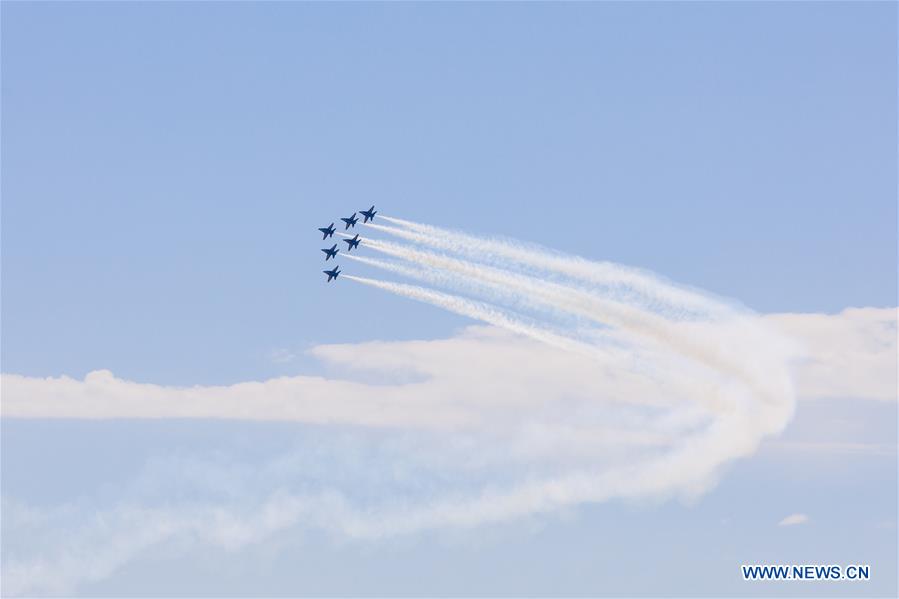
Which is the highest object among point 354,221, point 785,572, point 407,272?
point 354,221

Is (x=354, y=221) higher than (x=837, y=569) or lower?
higher

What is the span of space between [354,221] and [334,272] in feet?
17.0

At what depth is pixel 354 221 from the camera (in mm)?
132000

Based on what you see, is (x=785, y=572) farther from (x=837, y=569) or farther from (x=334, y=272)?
(x=334, y=272)

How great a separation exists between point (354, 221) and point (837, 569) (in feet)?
182

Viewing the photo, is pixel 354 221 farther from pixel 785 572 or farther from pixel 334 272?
pixel 785 572

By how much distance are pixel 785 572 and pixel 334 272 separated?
50.3 meters

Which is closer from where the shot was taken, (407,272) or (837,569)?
(407,272)

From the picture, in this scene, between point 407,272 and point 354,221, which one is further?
point 354,221

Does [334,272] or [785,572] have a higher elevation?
[334,272]

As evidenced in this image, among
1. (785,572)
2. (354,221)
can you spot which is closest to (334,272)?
(354,221)

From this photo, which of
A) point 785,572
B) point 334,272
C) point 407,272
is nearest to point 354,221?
point 334,272

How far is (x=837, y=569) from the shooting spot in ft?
426

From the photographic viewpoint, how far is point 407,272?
387ft
